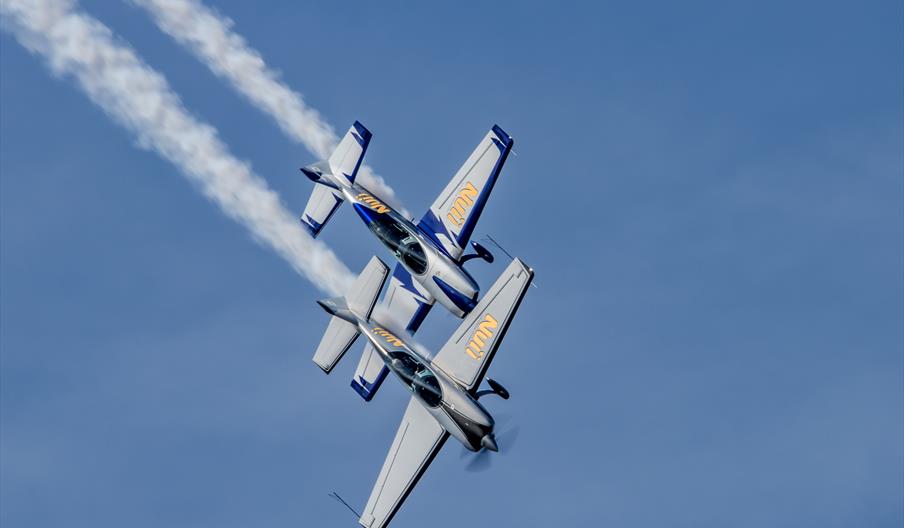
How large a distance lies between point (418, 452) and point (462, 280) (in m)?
8.19

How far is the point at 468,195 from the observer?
77.7 m

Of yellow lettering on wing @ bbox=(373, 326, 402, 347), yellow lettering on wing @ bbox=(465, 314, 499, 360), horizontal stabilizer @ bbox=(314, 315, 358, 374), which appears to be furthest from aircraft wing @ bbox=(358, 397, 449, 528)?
horizontal stabilizer @ bbox=(314, 315, 358, 374)

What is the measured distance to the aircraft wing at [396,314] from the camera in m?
79.8

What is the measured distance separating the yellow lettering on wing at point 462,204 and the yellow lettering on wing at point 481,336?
18.9ft

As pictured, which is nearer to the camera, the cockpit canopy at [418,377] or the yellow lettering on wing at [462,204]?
the cockpit canopy at [418,377]

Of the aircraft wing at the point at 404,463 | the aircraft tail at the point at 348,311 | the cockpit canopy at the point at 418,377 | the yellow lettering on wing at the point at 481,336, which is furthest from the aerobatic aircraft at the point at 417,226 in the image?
the aircraft wing at the point at 404,463

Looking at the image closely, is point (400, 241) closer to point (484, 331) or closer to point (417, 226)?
point (417, 226)

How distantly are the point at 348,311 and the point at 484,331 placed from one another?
8.02m

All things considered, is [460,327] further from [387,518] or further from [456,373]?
[387,518]

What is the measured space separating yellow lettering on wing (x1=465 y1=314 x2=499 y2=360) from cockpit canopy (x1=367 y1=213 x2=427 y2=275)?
4.73 meters

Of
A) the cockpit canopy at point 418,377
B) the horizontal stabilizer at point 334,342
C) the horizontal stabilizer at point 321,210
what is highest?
the horizontal stabilizer at point 321,210

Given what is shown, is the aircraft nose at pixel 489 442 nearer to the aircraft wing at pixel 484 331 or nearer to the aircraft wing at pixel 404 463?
the aircraft wing at pixel 484 331

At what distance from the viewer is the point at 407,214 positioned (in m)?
80.1

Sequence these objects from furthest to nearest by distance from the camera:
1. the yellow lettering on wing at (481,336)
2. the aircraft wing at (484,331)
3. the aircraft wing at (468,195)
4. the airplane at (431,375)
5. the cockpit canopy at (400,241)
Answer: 1. the aircraft wing at (468,195)
2. the cockpit canopy at (400,241)
3. the yellow lettering on wing at (481,336)
4. the aircraft wing at (484,331)
5. the airplane at (431,375)
